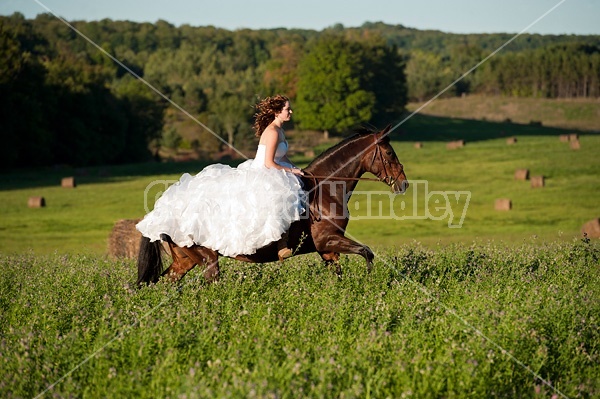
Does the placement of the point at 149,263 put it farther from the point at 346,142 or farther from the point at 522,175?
the point at 522,175

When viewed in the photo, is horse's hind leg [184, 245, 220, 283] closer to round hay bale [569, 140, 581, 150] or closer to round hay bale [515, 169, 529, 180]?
round hay bale [515, 169, 529, 180]

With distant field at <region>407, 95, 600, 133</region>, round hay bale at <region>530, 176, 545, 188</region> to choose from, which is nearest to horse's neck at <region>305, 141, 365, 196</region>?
round hay bale at <region>530, 176, 545, 188</region>

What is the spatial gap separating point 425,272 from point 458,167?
50541 mm

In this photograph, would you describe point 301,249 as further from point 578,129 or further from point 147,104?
point 578,129

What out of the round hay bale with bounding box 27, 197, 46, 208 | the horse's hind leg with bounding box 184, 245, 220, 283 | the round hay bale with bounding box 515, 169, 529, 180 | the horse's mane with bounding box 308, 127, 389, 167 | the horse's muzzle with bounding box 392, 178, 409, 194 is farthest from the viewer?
the round hay bale with bounding box 515, 169, 529, 180

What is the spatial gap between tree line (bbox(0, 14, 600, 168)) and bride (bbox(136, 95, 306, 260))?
2701cm

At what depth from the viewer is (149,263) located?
11.7m

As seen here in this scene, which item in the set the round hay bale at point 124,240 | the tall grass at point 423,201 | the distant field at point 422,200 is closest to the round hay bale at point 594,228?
the tall grass at point 423,201

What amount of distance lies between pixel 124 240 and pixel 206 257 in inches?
404

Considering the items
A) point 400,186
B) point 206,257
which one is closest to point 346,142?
point 400,186

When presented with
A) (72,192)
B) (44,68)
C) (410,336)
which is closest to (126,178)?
(72,192)

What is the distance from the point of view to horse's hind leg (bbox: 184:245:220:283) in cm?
1142

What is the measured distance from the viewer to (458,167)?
61938mm

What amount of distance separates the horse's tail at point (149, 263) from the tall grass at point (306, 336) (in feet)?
1.53
